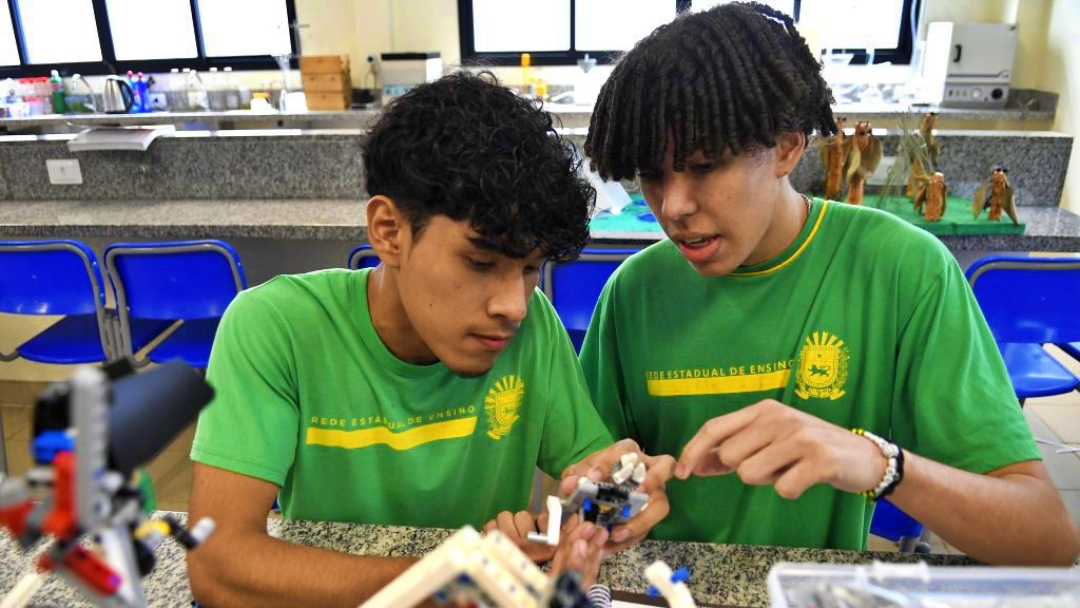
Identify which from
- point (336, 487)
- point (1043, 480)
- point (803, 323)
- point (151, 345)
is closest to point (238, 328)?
point (336, 487)

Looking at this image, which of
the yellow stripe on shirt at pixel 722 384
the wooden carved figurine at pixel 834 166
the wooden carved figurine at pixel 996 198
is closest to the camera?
the yellow stripe on shirt at pixel 722 384

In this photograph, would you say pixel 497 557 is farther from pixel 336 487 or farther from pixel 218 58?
pixel 218 58

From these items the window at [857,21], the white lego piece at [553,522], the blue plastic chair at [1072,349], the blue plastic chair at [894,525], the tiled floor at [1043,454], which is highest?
the window at [857,21]

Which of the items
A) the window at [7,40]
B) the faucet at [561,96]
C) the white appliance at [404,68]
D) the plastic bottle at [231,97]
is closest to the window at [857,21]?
the faucet at [561,96]

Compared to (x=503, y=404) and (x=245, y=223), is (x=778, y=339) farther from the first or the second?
(x=245, y=223)

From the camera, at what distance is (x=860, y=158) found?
2492mm

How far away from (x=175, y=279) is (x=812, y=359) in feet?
7.01

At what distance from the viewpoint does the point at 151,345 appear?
2.97 m

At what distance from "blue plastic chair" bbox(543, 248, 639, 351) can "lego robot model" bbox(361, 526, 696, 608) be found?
1.68m

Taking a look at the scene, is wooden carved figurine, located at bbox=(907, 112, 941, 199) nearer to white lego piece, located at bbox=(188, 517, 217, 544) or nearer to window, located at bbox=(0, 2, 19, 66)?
white lego piece, located at bbox=(188, 517, 217, 544)

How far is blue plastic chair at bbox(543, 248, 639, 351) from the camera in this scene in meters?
2.18

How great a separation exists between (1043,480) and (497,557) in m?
0.84

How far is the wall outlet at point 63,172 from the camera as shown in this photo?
3.11 m

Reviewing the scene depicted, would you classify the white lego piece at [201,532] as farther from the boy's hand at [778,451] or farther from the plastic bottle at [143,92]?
the plastic bottle at [143,92]
